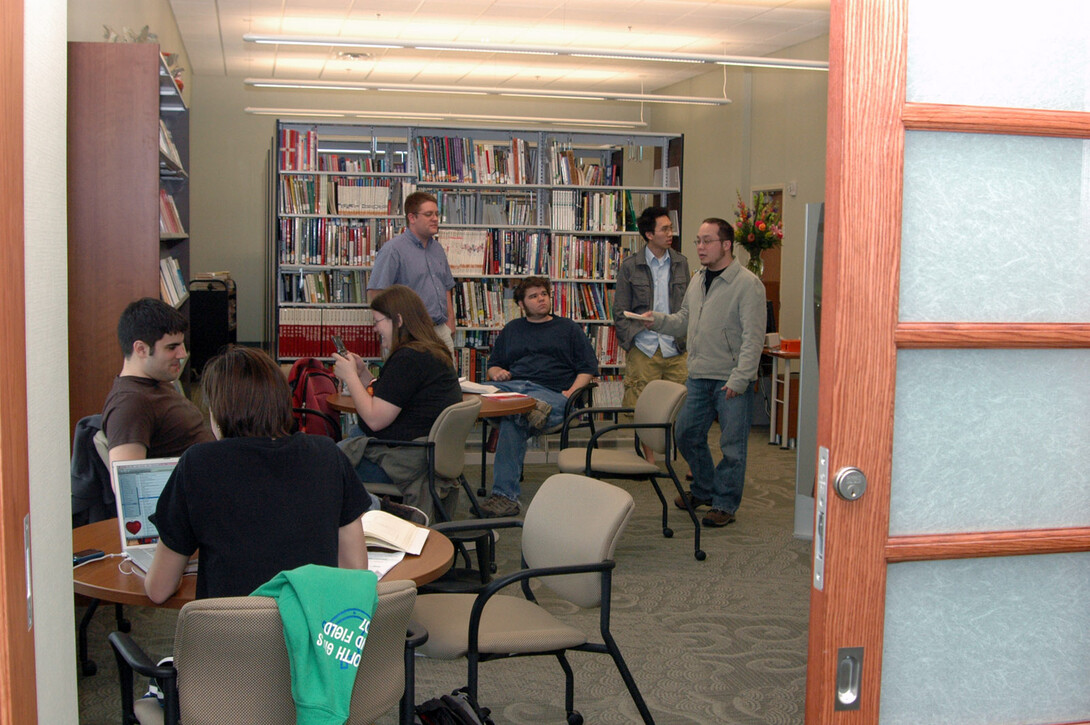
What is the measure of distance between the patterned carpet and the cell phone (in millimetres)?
750

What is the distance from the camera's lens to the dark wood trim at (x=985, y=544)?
142 cm

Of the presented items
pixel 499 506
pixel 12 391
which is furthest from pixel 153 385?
pixel 499 506

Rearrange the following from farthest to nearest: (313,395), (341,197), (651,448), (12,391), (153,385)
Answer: (341,197) → (313,395) → (651,448) → (153,385) → (12,391)

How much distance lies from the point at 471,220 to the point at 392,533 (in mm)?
5317

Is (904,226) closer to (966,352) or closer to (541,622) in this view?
(966,352)

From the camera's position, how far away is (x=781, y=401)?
781 centimetres

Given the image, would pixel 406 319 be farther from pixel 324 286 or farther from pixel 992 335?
pixel 324 286

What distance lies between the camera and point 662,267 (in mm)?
6461

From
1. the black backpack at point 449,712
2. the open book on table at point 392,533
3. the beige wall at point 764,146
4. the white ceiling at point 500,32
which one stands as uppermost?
the white ceiling at point 500,32

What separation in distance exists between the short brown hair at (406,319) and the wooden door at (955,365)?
2989mm

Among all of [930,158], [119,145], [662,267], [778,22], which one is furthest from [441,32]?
[930,158]

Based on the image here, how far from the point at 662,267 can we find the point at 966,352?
16.6ft

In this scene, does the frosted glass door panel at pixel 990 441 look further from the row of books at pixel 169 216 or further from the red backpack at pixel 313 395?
the row of books at pixel 169 216

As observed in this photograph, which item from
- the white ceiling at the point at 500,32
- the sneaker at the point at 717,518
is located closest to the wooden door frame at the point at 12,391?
the sneaker at the point at 717,518
